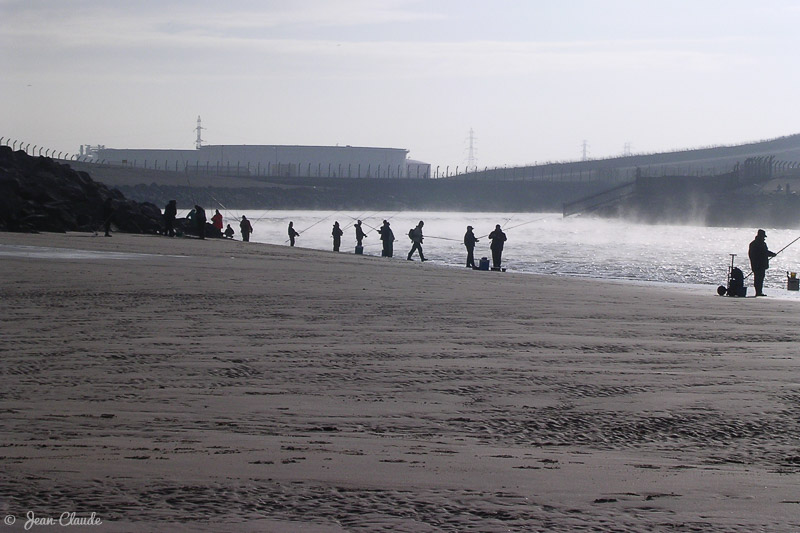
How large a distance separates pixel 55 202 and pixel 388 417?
2892 cm

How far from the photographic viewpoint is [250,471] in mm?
5199

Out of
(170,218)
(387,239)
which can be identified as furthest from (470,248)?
(170,218)

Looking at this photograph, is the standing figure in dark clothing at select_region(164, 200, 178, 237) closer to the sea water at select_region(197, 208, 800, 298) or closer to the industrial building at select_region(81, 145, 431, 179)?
the sea water at select_region(197, 208, 800, 298)

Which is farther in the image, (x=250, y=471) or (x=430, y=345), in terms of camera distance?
(x=430, y=345)

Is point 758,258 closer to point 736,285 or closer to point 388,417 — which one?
point 736,285

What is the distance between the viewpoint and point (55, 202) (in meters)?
33.3

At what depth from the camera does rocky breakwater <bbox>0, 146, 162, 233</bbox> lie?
30812 millimetres

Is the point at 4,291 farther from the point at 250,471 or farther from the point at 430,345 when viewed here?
the point at 250,471

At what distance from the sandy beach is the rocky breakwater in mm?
18384

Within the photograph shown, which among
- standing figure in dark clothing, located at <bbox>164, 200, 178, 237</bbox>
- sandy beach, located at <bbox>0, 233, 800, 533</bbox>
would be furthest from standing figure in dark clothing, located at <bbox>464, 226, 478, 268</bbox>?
sandy beach, located at <bbox>0, 233, 800, 533</bbox>

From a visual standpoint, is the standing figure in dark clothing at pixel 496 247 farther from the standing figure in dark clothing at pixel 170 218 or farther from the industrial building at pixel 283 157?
the industrial building at pixel 283 157

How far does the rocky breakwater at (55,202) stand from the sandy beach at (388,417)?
18384mm

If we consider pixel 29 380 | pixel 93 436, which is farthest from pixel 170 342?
pixel 93 436

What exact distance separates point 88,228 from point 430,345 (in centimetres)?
2593
